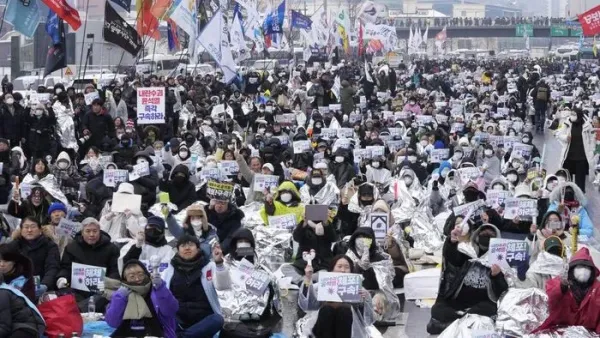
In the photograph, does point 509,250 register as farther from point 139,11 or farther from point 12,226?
point 139,11

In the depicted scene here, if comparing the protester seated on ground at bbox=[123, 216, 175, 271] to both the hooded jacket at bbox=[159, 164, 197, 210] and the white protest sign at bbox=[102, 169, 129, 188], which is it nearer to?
the hooded jacket at bbox=[159, 164, 197, 210]

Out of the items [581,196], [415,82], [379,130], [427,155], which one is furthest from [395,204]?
[415,82]

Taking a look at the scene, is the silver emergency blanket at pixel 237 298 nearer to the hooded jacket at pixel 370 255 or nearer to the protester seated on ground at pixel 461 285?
the hooded jacket at pixel 370 255

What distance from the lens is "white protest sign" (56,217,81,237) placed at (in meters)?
12.7

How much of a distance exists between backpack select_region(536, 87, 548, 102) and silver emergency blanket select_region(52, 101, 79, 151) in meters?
14.7

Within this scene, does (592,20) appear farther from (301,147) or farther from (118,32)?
(118,32)

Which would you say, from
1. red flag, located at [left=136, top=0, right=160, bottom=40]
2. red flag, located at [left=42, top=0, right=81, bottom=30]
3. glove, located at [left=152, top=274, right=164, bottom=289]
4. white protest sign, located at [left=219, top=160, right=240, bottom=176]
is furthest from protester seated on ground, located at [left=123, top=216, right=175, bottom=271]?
red flag, located at [left=136, top=0, right=160, bottom=40]

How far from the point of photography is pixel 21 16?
78.1ft

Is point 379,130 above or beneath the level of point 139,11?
beneath

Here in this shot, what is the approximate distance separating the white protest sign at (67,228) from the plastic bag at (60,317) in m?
2.67

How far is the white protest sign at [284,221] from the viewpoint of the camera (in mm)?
14758

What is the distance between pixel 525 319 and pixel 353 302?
1.32m

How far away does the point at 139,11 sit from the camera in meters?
29.6

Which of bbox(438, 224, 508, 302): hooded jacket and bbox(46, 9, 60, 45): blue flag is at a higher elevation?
bbox(46, 9, 60, 45): blue flag
